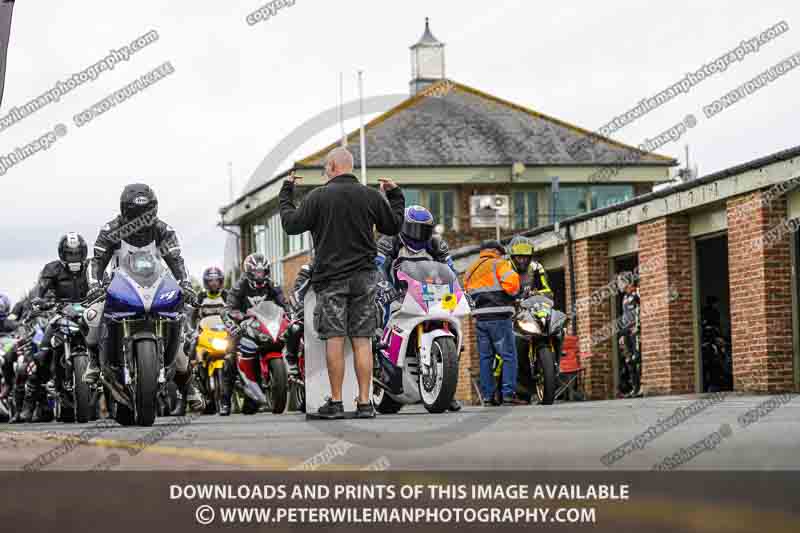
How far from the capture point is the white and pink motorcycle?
14.1 meters

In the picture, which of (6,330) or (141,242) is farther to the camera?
(6,330)

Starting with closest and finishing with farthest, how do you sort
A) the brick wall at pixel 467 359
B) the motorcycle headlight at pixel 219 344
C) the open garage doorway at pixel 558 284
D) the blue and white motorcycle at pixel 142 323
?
Answer: the blue and white motorcycle at pixel 142 323
the motorcycle headlight at pixel 219 344
the open garage doorway at pixel 558 284
the brick wall at pixel 467 359

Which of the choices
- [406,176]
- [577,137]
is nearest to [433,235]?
[406,176]

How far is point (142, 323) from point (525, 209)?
53.1 meters

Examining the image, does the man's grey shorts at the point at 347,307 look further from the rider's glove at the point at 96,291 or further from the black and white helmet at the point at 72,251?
the black and white helmet at the point at 72,251

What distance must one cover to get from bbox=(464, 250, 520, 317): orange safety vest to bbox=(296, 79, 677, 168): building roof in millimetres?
43732

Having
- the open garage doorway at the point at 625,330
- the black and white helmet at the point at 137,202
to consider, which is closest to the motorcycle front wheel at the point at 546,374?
the black and white helmet at the point at 137,202

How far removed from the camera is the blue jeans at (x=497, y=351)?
18312 mm

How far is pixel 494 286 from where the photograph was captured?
18.9m

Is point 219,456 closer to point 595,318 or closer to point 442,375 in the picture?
point 442,375

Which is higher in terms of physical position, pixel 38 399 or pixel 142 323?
pixel 142 323

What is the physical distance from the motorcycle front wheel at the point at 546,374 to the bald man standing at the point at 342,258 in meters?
5.20

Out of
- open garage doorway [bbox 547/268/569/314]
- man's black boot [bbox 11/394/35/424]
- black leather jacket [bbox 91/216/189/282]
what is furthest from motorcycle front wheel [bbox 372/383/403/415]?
open garage doorway [bbox 547/268/569/314]

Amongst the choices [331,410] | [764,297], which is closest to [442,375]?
[331,410]
